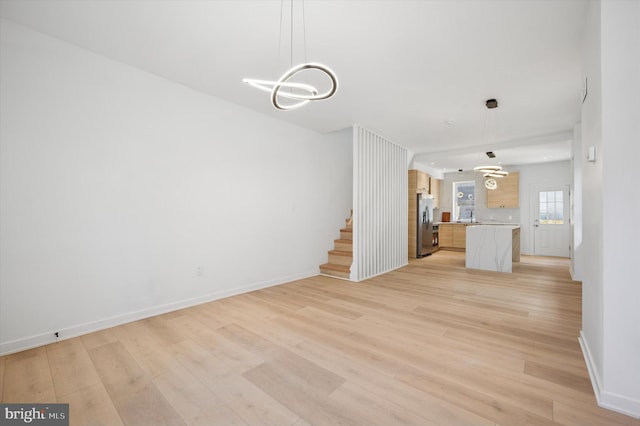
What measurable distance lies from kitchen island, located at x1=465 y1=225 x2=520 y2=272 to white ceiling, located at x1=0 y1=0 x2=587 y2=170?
102 inches

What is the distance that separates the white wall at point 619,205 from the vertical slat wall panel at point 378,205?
349 centimetres

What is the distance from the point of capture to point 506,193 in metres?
8.49

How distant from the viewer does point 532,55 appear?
9.55ft

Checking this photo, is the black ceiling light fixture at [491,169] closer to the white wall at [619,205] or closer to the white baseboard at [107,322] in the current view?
the white wall at [619,205]

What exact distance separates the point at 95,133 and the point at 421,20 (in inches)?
136

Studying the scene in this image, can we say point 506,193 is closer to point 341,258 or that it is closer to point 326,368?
point 341,258

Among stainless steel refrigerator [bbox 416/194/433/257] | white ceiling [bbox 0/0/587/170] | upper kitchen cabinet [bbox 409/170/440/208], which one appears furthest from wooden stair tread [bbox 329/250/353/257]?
upper kitchen cabinet [bbox 409/170/440/208]

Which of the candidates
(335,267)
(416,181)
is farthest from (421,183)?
(335,267)

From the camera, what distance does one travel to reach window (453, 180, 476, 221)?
383 inches

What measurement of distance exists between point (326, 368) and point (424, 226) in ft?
21.6

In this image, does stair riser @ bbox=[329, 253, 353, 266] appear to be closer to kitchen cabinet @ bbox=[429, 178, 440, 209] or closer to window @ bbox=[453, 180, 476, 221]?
kitchen cabinet @ bbox=[429, 178, 440, 209]

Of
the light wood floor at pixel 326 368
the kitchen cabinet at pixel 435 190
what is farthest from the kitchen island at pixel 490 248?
the kitchen cabinet at pixel 435 190

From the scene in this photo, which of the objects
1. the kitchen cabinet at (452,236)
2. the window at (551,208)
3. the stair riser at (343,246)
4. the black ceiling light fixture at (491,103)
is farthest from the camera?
the kitchen cabinet at (452,236)

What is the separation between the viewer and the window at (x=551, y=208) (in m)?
8.02
